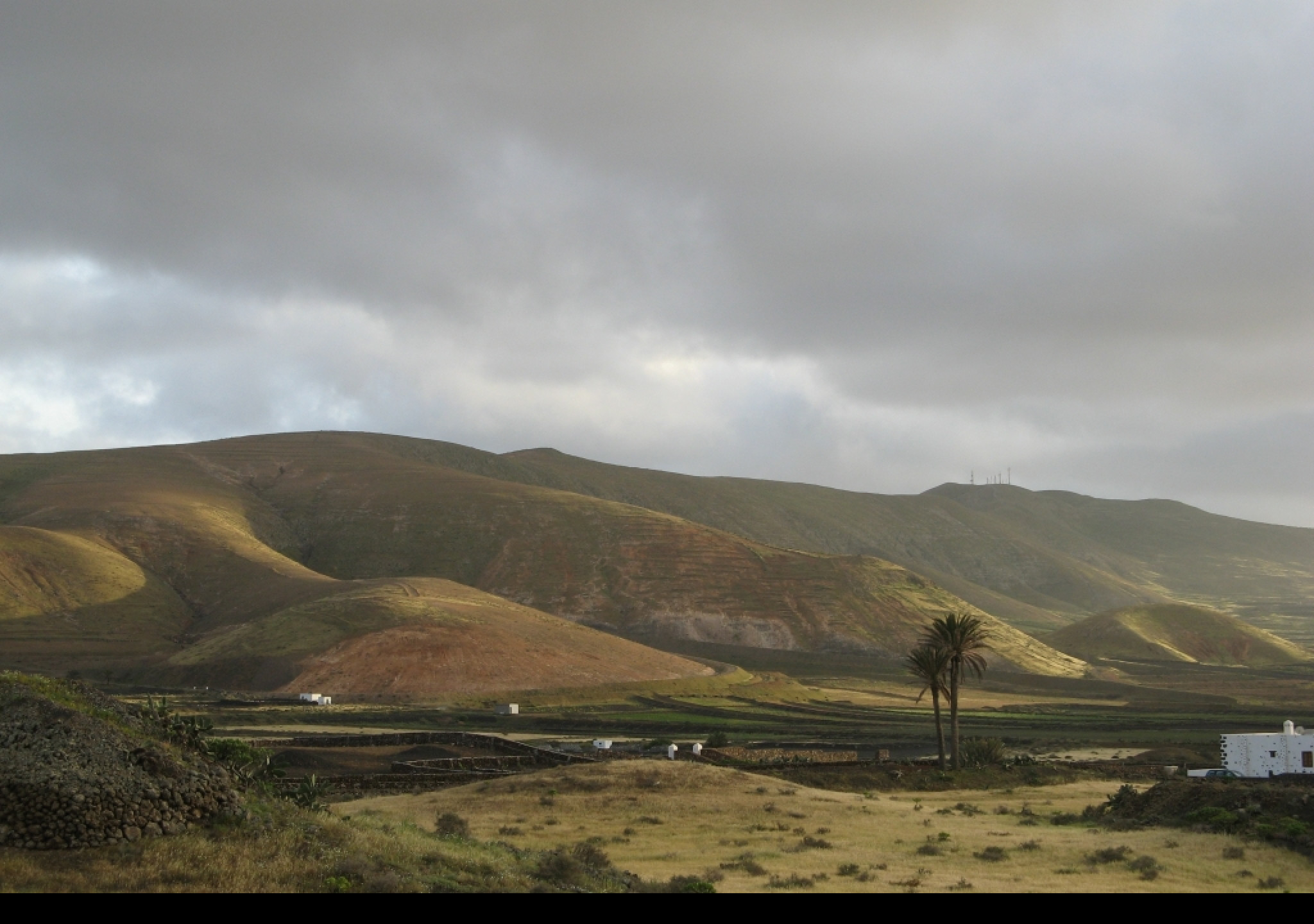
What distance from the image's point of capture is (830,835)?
3111 cm

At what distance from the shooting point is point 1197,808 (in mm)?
32531

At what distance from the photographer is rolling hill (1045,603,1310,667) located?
164 metres

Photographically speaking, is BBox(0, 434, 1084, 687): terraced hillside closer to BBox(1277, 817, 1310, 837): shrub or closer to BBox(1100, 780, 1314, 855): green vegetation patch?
BBox(1100, 780, 1314, 855): green vegetation patch

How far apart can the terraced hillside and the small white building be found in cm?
6754

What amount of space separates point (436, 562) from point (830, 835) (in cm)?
13551

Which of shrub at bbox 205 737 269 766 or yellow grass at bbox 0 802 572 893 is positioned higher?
shrub at bbox 205 737 269 766

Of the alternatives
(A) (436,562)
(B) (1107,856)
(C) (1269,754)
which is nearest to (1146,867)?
(B) (1107,856)

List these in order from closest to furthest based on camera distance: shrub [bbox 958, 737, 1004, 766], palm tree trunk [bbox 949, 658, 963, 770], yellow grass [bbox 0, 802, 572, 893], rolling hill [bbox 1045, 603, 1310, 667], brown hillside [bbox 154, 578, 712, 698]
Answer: yellow grass [bbox 0, 802, 572, 893], palm tree trunk [bbox 949, 658, 963, 770], shrub [bbox 958, 737, 1004, 766], brown hillside [bbox 154, 578, 712, 698], rolling hill [bbox 1045, 603, 1310, 667]

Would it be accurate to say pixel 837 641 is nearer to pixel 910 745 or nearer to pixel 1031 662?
pixel 1031 662

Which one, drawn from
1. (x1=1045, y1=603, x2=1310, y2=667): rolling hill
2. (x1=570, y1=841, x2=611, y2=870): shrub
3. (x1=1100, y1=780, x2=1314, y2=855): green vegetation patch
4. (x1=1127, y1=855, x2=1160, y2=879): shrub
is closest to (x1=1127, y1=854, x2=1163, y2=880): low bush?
(x1=1127, y1=855, x2=1160, y2=879): shrub

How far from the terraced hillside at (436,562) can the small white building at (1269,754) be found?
222 ft

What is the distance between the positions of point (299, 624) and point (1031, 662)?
8729cm

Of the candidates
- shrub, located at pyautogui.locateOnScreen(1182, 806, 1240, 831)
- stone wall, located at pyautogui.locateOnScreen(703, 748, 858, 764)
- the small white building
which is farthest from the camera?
stone wall, located at pyautogui.locateOnScreen(703, 748, 858, 764)
